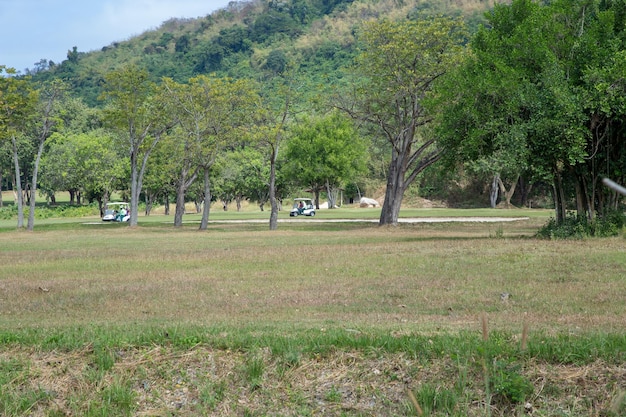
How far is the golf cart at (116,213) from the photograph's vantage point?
7300 centimetres

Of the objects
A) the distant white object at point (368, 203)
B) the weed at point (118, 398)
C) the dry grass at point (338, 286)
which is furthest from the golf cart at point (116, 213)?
the weed at point (118, 398)

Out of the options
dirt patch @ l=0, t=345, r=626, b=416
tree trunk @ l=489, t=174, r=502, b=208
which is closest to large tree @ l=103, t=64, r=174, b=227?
dirt patch @ l=0, t=345, r=626, b=416

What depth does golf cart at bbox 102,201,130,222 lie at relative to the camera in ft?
240

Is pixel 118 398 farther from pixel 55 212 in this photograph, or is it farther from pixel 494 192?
pixel 55 212

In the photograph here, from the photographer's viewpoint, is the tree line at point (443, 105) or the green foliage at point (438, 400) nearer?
the green foliage at point (438, 400)

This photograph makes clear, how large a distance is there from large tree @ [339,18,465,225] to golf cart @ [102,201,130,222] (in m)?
38.0

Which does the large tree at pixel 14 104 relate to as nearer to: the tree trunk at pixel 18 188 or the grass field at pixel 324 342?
the tree trunk at pixel 18 188

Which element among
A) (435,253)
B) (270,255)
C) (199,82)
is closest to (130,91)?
(199,82)

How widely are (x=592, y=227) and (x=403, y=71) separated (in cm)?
1825

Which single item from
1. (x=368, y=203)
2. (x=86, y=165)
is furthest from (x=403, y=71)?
(x=368, y=203)

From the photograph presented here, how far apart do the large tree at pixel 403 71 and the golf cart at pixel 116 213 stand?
1496 inches

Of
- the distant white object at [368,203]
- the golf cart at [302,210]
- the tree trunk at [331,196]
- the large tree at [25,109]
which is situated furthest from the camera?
the distant white object at [368,203]

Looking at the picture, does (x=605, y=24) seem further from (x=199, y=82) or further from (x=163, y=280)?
(x=199, y=82)

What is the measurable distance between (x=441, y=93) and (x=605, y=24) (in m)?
7.58
